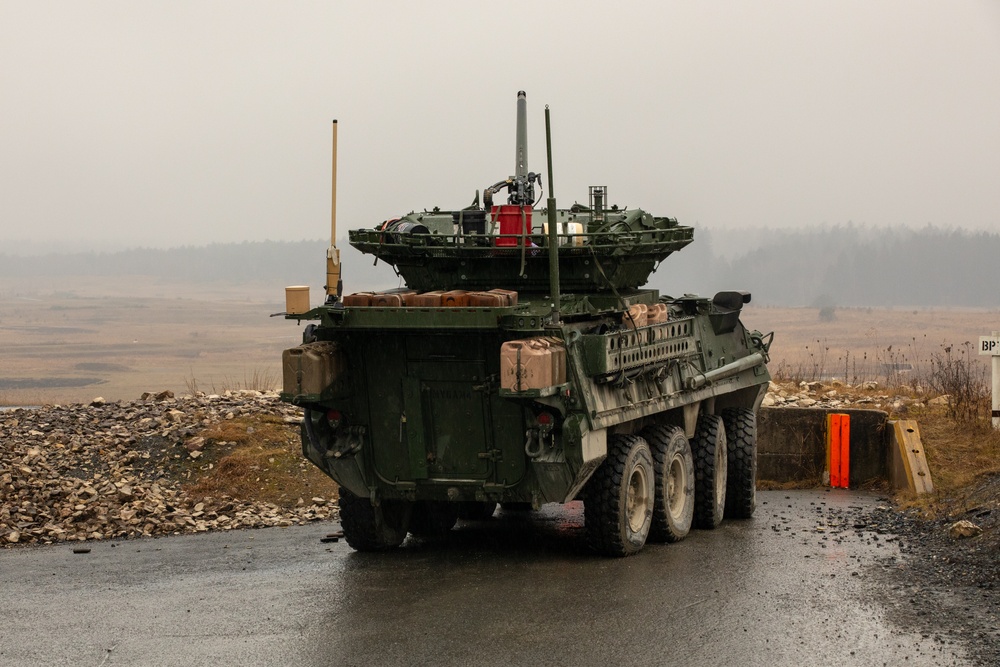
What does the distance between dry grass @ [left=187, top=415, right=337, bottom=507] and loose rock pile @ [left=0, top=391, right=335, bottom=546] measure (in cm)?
18

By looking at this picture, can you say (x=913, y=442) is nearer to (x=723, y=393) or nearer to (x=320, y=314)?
(x=723, y=393)

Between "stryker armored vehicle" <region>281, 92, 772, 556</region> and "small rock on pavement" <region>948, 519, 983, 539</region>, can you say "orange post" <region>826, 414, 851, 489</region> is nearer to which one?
"stryker armored vehicle" <region>281, 92, 772, 556</region>

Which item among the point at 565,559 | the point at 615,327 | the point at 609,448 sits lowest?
the point at 565,559

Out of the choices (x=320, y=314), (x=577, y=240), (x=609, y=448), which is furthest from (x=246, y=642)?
(x=577, y=240)

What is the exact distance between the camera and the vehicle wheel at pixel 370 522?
11883mm

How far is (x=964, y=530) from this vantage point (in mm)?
11625

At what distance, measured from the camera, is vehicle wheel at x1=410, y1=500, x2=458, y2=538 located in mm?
12875

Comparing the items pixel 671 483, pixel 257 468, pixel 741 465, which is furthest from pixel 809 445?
pixel 257 468

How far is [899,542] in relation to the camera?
1222 centimetres

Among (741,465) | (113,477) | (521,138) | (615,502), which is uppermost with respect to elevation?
(521,138)

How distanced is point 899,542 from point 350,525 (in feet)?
15.2

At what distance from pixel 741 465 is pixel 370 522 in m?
4.21

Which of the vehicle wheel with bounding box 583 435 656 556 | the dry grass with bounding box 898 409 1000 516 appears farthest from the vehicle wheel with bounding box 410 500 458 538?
the dry grass with bounding box 898 409 1000 516

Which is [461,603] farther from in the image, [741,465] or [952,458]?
[952,458]
